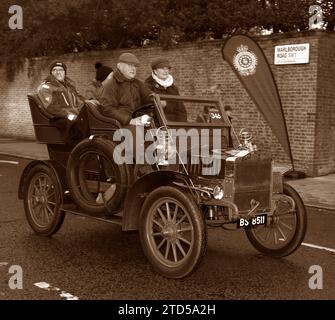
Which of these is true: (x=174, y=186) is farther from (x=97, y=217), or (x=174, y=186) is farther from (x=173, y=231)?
(x=97, y=217)

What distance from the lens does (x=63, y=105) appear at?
257 inches

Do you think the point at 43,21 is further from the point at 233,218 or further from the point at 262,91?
the point at 233,218

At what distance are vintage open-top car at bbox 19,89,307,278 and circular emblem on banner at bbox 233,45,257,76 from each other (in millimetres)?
7363

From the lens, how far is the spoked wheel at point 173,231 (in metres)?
4.50

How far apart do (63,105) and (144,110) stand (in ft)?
4.58

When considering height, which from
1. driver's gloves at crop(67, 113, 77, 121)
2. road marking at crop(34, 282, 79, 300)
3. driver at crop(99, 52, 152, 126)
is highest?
driver at crop(99, 52, 152, 126)

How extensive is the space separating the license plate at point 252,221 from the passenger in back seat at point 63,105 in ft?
6.44

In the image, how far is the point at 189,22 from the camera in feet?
51.6

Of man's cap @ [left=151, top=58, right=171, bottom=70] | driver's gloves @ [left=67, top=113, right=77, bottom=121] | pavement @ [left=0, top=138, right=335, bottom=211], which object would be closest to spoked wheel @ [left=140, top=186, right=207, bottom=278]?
driver's gloves @ [left=67, top=113, right=77, bottom=121]

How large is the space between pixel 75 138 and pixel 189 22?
34.8 ft

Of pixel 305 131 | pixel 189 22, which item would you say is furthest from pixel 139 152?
pixel 189 22

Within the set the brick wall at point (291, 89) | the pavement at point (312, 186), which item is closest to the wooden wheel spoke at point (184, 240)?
the pavement at point (312, 186)

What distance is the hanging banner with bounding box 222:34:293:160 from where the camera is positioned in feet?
41.9

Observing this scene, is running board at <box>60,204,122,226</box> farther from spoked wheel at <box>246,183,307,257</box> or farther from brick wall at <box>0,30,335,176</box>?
brick wall at <box>0,30,335,176</box>
